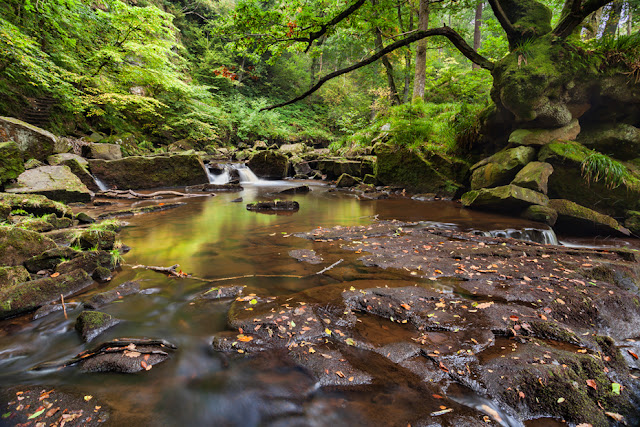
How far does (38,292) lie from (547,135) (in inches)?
392

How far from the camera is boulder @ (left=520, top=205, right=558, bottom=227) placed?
6.02 m

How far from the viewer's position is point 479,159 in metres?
9.32

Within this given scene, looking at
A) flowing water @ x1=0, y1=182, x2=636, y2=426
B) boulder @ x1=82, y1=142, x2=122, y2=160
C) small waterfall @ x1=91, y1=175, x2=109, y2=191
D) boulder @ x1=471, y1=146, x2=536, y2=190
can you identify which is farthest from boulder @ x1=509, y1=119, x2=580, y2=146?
boulder @ x1=82, y1=142, x2=122, y2=160

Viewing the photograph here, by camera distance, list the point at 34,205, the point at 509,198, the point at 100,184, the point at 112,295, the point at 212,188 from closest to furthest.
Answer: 1. the point at 112,295
2. the point at 34,205
3. the point at 509,198
4. the point at 100,184
5. the point at 212,188

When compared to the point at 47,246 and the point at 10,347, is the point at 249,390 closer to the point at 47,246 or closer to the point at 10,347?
the point at 10,347

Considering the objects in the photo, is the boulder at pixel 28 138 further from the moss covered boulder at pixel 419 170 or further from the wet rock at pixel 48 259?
the moss covered boulder at pixel 419 170

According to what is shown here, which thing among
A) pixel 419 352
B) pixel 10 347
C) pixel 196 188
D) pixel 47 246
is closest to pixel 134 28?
pixel 196 188

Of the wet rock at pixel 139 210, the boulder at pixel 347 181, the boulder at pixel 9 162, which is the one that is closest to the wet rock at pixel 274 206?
the wet rock at pixel 139 210

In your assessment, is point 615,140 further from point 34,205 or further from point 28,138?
point 28,138

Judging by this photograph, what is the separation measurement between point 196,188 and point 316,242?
9.08 m

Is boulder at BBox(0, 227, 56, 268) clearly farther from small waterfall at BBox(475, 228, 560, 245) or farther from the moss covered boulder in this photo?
the moss covered boulder

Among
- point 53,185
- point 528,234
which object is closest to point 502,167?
point 528,234

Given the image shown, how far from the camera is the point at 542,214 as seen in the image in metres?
6.11

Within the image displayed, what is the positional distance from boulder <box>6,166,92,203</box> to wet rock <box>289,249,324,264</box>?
23.1 ft
